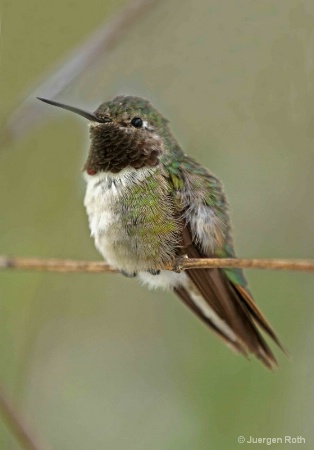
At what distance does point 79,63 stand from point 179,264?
857 mm

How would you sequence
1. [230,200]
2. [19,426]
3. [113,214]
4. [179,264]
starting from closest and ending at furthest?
[19,426], [179,264], [113,214], [230,200]

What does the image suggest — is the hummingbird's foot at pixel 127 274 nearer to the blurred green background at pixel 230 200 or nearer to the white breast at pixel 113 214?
the white breast at pixel 113 214

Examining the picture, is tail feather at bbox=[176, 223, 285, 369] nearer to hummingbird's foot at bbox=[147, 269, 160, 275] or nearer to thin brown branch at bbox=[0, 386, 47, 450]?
hummingbird's foot at bbox=[147, 269, 160, 275]

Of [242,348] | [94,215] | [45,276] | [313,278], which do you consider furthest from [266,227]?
[45,276]

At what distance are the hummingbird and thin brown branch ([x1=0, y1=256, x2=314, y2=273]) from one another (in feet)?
0.37

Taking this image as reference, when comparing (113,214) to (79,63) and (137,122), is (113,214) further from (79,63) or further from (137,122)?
(79,63)

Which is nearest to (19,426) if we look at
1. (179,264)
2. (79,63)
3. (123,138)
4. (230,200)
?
(179,264)

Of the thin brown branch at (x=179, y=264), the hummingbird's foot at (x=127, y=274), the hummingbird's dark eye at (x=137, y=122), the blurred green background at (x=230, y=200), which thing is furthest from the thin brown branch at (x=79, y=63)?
the hummingbird's foot at (x=127, y=274)

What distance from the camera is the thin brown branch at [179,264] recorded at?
1387mm

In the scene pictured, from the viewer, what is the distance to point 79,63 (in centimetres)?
224

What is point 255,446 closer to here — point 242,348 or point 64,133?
point 242,348

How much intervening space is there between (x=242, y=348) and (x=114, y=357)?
121 cm

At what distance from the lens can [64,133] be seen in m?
3.20

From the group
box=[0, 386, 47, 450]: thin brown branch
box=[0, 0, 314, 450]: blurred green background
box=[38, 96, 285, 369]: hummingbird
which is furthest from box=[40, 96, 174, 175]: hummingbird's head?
box=[0, 386, 47, 450]: thin brown branch
